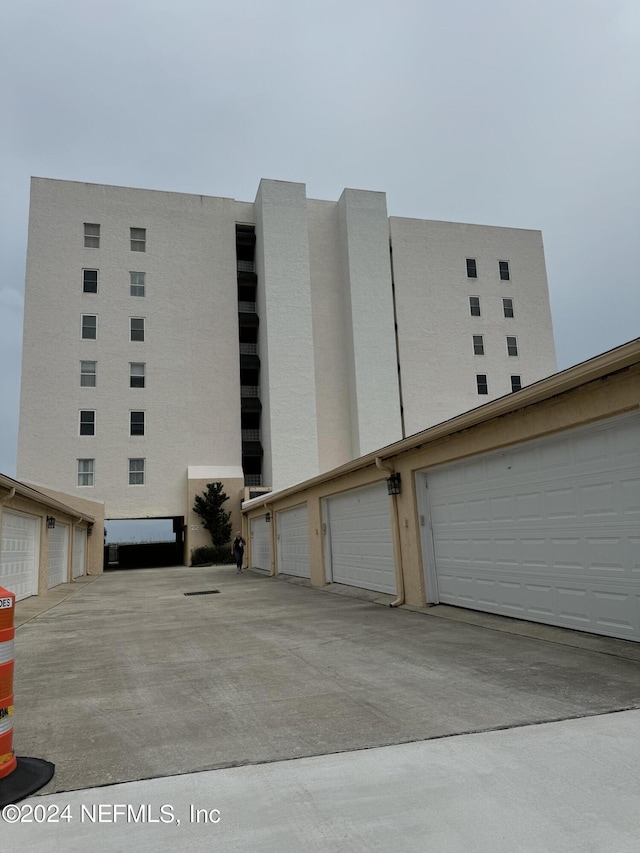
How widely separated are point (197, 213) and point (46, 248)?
936 cm

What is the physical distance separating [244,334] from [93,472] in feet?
43.3

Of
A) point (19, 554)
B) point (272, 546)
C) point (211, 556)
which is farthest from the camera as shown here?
point (211, 556)

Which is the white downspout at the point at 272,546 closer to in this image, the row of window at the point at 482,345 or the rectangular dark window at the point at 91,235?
the rectangular dark window at the point at 91,235

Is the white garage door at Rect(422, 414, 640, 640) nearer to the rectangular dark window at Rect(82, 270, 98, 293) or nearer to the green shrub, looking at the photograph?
the green shrub

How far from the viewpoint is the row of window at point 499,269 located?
4138 centimetres

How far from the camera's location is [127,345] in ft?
114

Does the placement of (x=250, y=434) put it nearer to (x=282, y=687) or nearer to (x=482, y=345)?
(x=482, y=345)

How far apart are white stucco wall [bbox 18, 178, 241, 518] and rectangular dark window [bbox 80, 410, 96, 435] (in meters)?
0.31

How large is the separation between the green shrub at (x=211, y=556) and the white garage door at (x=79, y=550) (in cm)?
623

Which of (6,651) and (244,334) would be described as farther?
(244,334)

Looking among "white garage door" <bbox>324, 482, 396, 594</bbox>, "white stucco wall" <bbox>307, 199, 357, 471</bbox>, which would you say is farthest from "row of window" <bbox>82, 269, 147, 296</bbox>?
"white garage door" <bbox>324, 482, 396, 594</bbox>

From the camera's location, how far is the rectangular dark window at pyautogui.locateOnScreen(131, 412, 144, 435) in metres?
34.2

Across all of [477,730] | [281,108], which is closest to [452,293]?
[281,108]

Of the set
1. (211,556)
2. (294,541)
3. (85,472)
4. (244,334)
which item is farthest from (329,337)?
(294,541)
